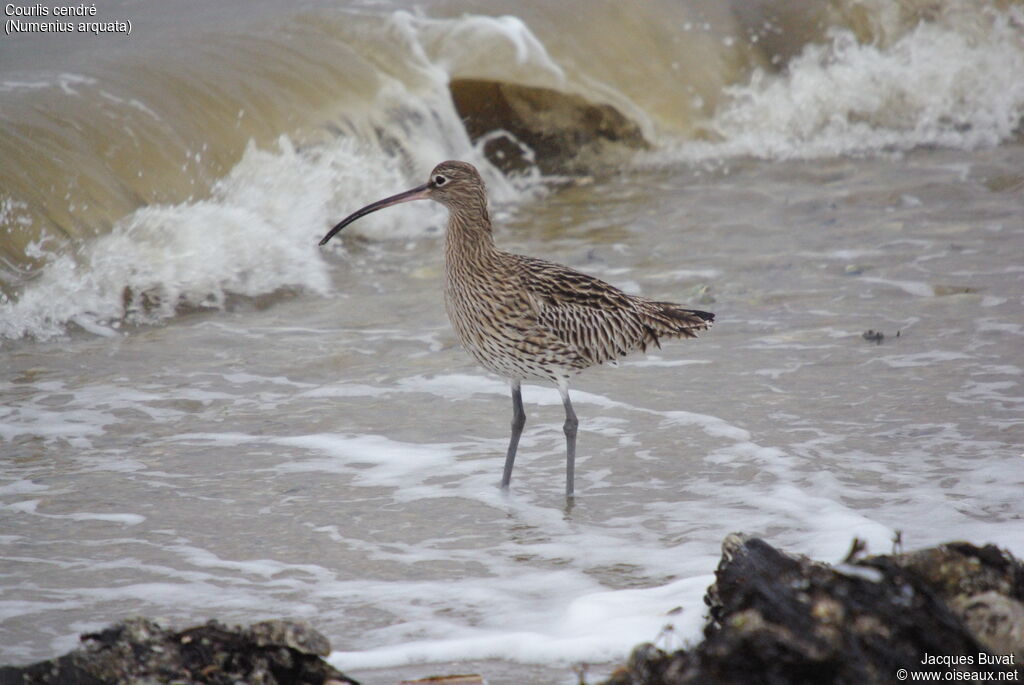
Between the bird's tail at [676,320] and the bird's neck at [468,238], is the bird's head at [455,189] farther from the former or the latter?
the bird's tail at [676,320]

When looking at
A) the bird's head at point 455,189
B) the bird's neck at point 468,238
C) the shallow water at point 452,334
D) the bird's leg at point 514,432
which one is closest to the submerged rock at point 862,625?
the shallow water at point 452,334

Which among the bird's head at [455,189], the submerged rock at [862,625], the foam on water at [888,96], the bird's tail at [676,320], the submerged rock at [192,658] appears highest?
the foam on water at [888,96]

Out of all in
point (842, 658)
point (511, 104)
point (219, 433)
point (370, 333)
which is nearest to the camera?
point (842, 658)

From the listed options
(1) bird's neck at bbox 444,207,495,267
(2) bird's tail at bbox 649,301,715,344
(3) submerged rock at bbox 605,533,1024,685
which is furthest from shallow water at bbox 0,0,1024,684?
(1) bird's neck at bbox 444,207,495,267

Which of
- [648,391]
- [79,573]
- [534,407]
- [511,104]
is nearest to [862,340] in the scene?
[648,391]

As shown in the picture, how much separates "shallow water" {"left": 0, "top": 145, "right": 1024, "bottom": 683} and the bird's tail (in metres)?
0.39

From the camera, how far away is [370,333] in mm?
7391

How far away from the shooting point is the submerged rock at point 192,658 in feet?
10.3

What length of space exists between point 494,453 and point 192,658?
265 centimetres

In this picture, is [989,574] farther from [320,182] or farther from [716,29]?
[716,29]

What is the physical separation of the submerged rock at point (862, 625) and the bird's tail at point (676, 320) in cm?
263

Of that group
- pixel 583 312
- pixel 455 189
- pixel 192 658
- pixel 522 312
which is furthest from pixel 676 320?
pixel 192 658

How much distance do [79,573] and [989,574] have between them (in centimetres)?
295

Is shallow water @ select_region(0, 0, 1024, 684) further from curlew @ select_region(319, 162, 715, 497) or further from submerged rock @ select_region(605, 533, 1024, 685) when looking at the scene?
submerged rock @ select_region(605, 533, 1024, 685)
